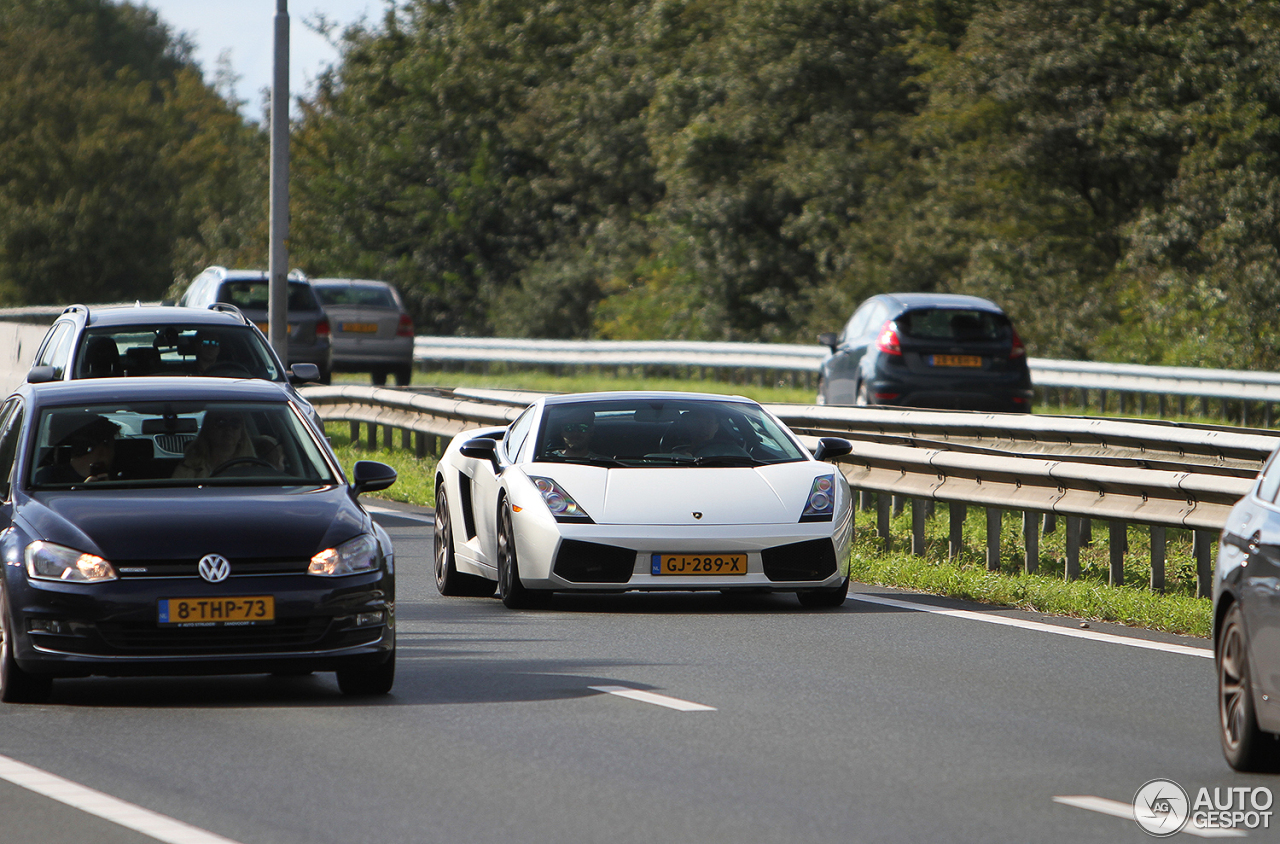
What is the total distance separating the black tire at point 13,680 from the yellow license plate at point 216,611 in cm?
66

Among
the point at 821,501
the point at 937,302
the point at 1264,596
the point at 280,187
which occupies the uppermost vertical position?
the point at 280,187

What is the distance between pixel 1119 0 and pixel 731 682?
3073 cm

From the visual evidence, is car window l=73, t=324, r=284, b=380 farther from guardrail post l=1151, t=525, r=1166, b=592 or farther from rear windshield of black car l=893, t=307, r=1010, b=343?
rear windshield of black car l=893, t=307, r=1010, b=343

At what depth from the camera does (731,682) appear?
9.77 m

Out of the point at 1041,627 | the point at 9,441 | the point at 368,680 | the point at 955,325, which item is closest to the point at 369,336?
the point at 955,325

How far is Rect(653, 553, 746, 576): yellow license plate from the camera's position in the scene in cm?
1229

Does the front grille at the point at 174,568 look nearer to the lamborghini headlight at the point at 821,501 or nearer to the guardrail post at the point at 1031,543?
the lamborghini headlight at the point at 821,501

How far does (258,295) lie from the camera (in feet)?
96.5

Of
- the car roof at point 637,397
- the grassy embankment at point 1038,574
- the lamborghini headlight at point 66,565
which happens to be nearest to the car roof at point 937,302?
the grassy embankment at point 1038,574

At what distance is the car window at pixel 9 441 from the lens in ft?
31.8

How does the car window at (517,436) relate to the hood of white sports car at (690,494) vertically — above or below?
above

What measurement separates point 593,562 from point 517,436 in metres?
1.60

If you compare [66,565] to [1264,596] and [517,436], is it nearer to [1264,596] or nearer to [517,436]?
[1264,596]

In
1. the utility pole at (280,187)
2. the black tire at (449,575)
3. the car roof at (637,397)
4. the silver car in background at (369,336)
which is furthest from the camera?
the silver car in background at (369,336)
